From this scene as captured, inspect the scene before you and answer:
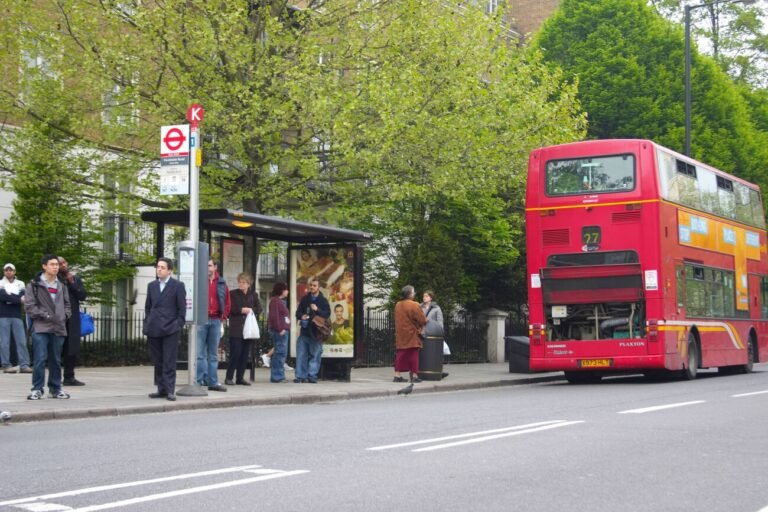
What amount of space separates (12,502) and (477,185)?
1843cm

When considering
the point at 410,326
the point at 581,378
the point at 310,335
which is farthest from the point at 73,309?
the point at 581,378

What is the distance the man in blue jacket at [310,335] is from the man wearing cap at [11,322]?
4755 millimetres

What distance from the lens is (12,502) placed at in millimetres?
6625

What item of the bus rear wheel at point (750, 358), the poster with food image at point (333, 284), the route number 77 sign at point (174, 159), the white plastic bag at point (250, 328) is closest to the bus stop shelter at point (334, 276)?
the poster with food image at point (333, 284)

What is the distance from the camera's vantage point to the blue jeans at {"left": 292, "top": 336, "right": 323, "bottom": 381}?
765 inches

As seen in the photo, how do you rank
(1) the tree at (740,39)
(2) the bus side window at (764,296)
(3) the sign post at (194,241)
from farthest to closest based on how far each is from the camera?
(1) the tree at (740,39), (2) the bus side window at (764,296), (3) the sign post at (194,241)

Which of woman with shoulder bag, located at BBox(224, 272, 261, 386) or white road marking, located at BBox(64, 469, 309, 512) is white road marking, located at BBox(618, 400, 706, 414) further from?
white road marking, located at BBox(64, 469, 309, 512)

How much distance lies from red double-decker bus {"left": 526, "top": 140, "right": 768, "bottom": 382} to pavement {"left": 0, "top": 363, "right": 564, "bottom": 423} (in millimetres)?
2011

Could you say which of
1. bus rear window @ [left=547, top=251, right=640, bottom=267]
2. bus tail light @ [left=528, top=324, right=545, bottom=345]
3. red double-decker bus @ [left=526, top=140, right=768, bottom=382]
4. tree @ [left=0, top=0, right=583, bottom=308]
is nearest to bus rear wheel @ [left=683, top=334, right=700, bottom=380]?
red double-decker bus @ [left=526, top=140, right=768, bottom=382]

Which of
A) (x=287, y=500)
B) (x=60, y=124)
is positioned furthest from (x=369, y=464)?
(x=60, y=124)

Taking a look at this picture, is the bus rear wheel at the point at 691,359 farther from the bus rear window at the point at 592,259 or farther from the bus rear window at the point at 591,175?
the bus rear window at the point at 591,175

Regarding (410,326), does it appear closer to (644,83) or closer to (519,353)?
(519,353)

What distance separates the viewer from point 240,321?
1770 centimetres

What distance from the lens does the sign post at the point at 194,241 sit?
15453 millimetres
